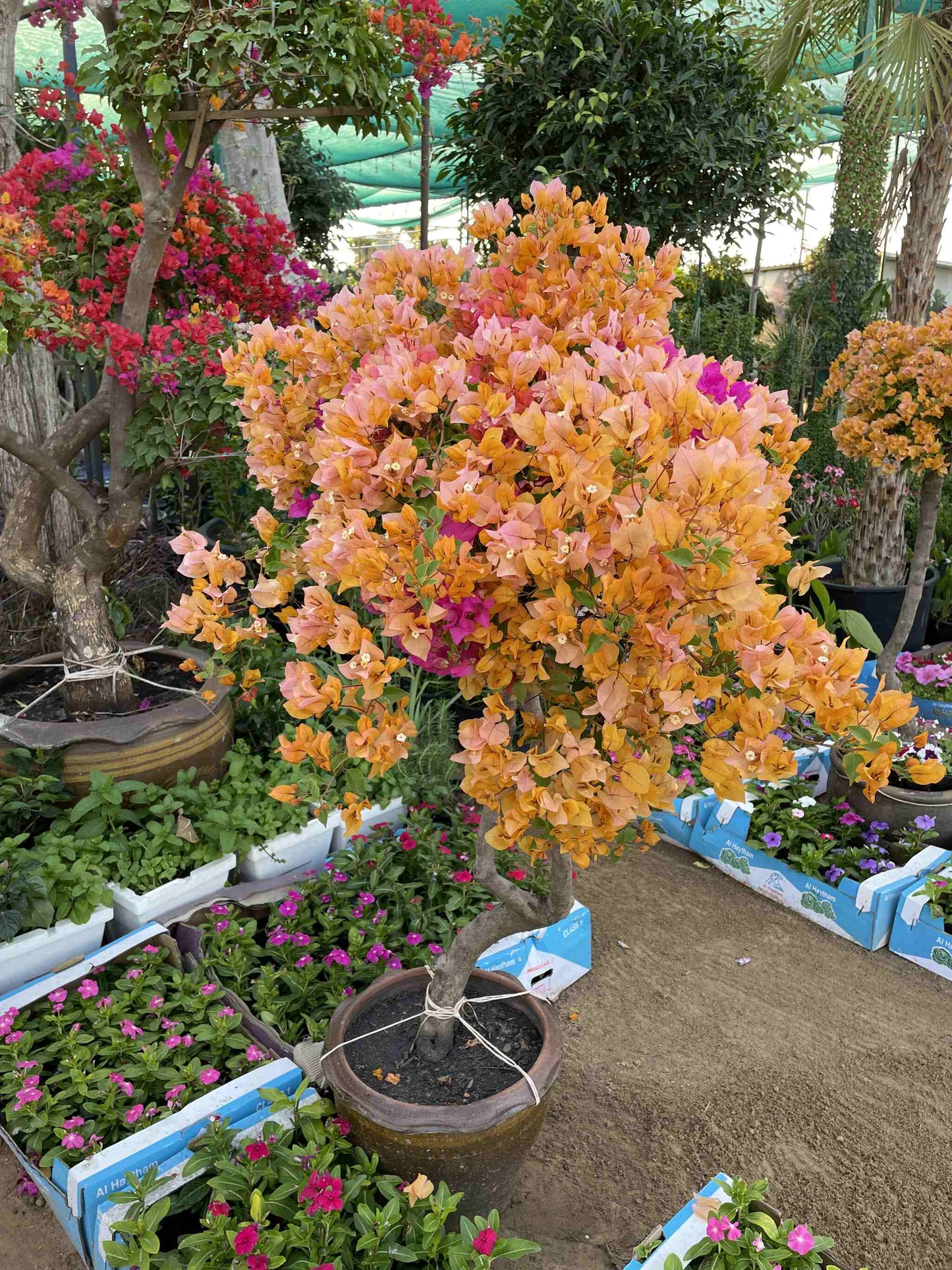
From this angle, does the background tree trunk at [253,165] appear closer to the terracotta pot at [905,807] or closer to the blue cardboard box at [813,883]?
the blue cardboard box at [813,883]

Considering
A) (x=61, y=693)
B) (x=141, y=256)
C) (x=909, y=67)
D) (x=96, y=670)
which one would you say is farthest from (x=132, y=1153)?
(x=909, y=67)

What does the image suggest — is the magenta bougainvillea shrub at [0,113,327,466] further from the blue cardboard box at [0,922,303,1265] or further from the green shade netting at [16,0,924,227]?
the blue cardboard box at [0,922,303,1265]

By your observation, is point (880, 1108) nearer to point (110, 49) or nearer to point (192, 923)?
point (192, 923)

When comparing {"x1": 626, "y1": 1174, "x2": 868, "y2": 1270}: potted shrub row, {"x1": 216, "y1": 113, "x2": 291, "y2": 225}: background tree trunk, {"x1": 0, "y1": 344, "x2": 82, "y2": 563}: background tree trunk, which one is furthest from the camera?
{"x1": 216, "y1": 113, "x2": 291, "y2": 225}: background tree trunk

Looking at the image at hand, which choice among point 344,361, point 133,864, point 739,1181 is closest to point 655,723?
point 344,361

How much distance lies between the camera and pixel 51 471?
7.68 ft

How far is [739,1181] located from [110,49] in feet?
7.98

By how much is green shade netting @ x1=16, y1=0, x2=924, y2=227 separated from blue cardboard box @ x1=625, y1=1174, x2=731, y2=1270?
11.3ft

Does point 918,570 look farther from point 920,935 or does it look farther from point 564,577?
point 564,577

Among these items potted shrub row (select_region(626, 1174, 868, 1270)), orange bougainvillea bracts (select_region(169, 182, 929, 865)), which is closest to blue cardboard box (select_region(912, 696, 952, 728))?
potted shrub row (select_region(626, 1174, 868, 1270))

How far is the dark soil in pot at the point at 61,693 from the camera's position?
2.46 m

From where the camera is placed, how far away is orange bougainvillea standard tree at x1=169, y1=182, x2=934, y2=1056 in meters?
0.94

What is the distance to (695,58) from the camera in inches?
127

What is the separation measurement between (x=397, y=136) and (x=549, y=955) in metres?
3.35
